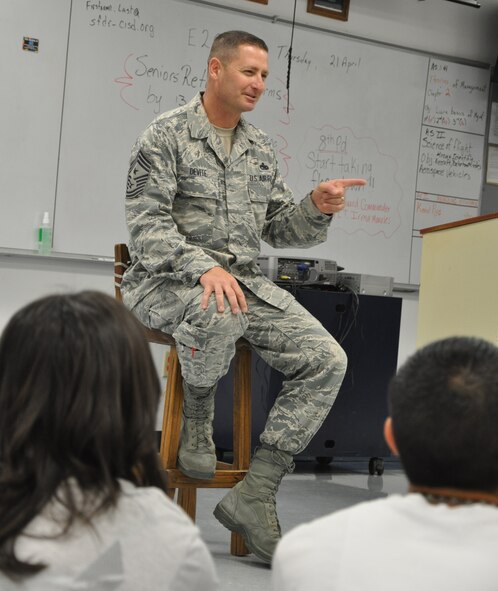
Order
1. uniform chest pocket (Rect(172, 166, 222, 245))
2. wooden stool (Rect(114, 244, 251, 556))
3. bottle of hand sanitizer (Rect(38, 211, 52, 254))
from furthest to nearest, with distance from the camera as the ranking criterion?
bottle of hand sanitizer (Rect(38, 211, 52, 254)), uniform chest pocket (Rect(172, 166, 222, 245)), wooden stool (Rect(114, 244, 251, 556))

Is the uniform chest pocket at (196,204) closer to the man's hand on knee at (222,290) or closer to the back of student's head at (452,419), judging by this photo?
the man's hand on knee at (222,290)

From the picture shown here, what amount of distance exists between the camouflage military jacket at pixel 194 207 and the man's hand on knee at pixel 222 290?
Answer: 0.05 meters

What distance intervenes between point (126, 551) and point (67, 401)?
174 mm

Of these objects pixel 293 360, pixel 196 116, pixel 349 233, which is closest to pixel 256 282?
pixel 293 360

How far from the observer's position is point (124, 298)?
263 cm

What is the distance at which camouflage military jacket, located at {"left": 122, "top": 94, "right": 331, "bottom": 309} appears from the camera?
8.19 feet

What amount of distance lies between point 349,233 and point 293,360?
2757mm

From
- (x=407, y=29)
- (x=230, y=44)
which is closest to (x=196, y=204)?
(x=230, y=44)

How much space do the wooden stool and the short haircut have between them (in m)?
0.88

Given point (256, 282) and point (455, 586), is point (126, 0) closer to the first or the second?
point (256, 282)

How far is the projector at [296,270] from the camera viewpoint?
4062 mm

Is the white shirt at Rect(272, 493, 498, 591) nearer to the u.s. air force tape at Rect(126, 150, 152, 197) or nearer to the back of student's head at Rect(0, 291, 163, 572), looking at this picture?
the back of student's head at Rect(0, 291, 163, 572)

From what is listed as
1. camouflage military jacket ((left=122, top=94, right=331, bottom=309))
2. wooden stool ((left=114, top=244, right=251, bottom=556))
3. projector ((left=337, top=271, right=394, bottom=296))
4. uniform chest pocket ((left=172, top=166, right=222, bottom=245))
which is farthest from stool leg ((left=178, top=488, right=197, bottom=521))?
projector ((left=337, top=271, right=394, bottom=296))

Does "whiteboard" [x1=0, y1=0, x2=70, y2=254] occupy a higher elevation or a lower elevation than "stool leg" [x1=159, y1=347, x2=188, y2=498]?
higher
